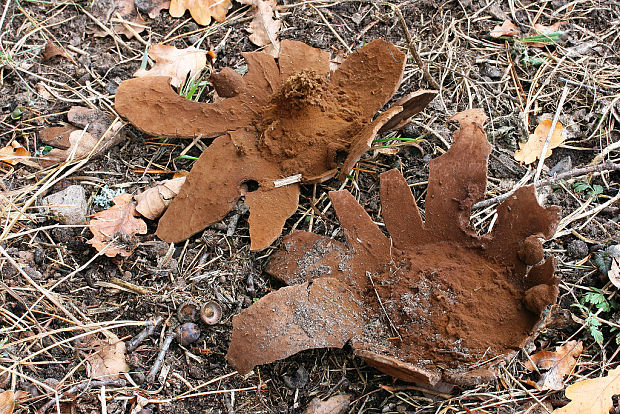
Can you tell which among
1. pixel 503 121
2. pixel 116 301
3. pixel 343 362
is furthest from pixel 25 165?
pixel 503 121

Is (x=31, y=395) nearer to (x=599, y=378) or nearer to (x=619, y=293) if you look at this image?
(x=599, y=378)

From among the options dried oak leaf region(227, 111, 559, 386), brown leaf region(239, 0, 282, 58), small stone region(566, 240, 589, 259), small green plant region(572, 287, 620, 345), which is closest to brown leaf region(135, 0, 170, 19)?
brown leaf region(239, 0, 282, 58)

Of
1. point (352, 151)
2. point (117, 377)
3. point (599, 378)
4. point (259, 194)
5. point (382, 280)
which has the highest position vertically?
point (352, 151)

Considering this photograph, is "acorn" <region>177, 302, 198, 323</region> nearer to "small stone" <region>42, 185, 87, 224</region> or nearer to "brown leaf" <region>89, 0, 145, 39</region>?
"small stone" <region>42, 185, 87, 224</region>

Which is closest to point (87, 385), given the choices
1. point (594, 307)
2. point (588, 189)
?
point (594, 307)

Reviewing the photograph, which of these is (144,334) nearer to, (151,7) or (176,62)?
A: (176,62)
